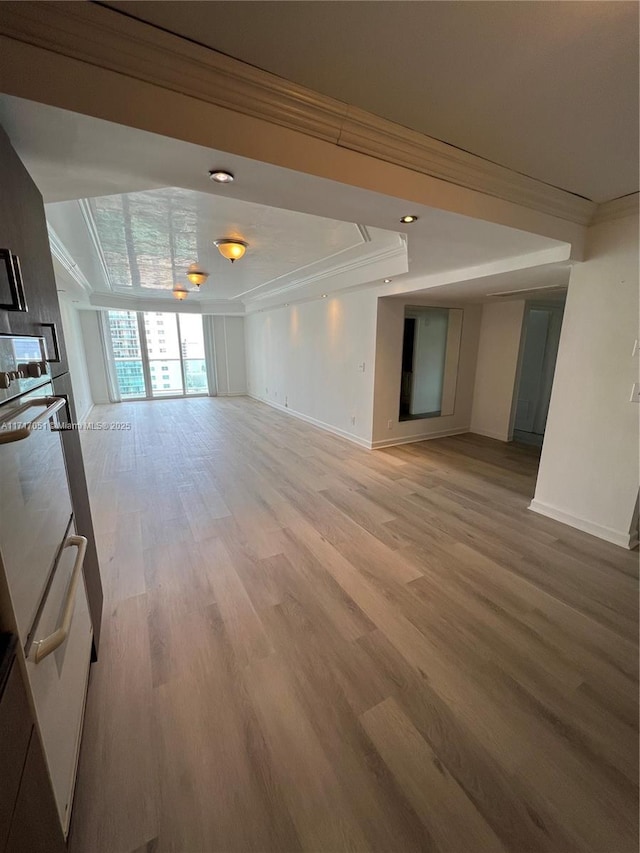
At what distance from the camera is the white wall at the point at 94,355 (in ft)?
25.6

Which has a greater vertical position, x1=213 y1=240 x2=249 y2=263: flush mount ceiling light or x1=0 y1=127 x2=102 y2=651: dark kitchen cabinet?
x1=213 y1=240 x2=249 y2=263: flush mount ceiling light

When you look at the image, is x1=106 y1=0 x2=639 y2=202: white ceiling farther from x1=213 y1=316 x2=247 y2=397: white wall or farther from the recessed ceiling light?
x1=213 y1=316 x2=247 y2=397: white wall

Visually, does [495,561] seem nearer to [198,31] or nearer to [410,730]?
[410,730]

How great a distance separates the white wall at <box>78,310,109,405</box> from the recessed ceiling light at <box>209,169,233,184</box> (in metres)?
8.15

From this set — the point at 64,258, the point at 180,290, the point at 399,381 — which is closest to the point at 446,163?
the point at 399,381

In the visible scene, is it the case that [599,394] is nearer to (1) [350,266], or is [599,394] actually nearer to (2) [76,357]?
(1) [350,266]

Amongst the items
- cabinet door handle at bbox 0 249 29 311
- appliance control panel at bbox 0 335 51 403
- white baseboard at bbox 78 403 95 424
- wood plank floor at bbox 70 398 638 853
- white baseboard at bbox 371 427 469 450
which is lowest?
wood plank floor at bbox 70 398 638 853

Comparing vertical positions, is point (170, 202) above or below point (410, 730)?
above

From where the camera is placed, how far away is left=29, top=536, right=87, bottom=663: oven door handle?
83 cm

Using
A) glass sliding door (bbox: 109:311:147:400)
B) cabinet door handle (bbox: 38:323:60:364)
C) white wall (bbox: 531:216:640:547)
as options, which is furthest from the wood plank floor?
glass sliding door (bbox: 109:311:147:400)

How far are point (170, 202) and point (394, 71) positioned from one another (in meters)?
1.90

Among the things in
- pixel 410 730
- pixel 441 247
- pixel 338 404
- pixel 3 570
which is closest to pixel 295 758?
pixel 410 730

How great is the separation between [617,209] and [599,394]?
1.30 meters

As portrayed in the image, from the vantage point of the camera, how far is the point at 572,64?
1.22m
